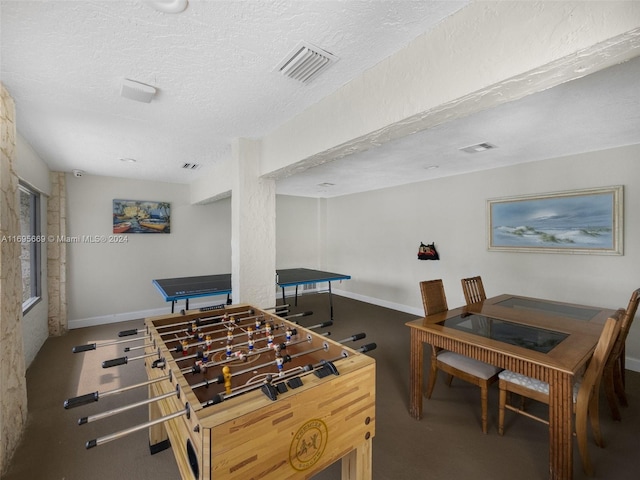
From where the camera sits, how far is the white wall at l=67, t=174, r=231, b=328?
4.39 meters

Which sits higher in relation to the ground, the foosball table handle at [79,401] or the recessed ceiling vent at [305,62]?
the recessed ceiling vent at [305,62]

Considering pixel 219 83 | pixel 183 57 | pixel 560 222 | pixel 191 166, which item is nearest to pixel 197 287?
pixel 191 166

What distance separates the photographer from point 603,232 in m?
3.11

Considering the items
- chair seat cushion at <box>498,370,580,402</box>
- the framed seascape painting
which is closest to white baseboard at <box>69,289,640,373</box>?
the framed seascape painting

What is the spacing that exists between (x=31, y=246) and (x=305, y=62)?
4.28 meters

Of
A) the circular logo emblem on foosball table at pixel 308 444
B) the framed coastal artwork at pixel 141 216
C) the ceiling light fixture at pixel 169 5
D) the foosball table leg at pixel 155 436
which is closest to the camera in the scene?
the circular logo emblem on foosball table at pixel 308 444

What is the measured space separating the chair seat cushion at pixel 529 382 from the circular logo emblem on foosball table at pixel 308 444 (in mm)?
1503

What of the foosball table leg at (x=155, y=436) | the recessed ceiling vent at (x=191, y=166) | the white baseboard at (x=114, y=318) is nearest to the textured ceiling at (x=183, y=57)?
the recessed ceiling vent at (x=191, y=166)

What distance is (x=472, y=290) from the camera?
3016mm

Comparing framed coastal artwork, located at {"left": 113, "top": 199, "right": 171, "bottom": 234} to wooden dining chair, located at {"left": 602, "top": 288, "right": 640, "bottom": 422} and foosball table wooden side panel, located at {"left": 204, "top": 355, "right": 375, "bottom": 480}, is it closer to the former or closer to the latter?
foosball table wooden side panel, located at {"left": 204, "top": 355, "right": 375, "bottom": 480}

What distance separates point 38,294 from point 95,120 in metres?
2.81

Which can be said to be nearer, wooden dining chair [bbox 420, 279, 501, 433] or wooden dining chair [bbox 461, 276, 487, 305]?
wooden dining chair [bbox 420, 279, 501, 433]

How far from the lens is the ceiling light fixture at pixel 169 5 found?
1.24 metres

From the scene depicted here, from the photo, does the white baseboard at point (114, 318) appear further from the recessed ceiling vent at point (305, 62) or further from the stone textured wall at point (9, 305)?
the recessed ceiling vent at point (305, 62)
